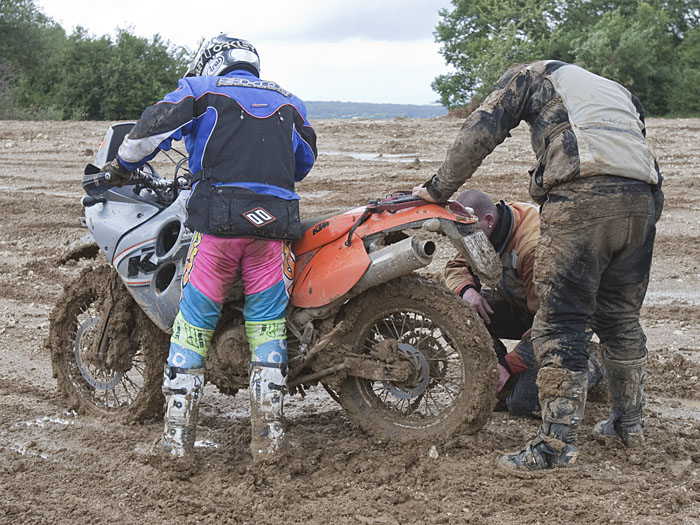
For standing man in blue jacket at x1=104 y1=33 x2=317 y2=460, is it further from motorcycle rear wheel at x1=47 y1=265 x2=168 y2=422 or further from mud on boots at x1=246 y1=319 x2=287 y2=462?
motorcycle rear wheel at x1=47 y1=265 x2=168 y2=422

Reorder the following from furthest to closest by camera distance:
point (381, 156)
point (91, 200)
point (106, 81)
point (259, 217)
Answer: point (106, 81), point (381, 156), point (91, 200), point (259, 217)

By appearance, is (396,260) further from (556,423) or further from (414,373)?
(556,423)

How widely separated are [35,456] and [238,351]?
1236mm

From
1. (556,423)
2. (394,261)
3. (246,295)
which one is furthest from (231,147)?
(556,423)

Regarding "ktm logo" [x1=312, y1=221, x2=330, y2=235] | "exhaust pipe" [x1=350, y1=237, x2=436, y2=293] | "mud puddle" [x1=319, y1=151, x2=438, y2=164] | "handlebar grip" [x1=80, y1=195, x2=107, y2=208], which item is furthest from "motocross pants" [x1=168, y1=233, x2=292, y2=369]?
"mud puddle" [x1=319, y1=151, x2=438, y2=164]

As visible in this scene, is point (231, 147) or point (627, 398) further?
point (627, 398)

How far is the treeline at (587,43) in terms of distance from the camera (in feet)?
102

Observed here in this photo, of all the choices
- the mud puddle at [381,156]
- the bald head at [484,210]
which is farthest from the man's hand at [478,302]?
the mud puddle at [381,156]

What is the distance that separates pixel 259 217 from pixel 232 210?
138mm

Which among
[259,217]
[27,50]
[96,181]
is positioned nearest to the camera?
[259,217]

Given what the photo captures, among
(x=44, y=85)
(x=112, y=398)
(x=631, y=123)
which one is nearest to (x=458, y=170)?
(x=631, y=123)

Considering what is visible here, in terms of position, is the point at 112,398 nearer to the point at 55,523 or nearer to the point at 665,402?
the point at 55,523

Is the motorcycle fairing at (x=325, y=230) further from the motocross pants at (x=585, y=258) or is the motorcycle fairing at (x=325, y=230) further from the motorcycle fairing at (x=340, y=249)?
the motocross pants at (x=585, y=258)

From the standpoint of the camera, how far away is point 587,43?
3186 centimetres
